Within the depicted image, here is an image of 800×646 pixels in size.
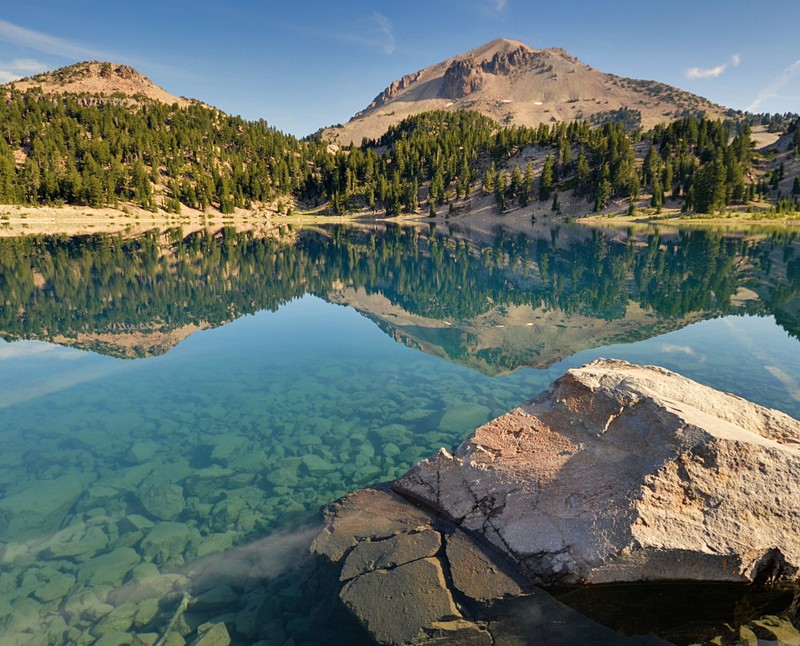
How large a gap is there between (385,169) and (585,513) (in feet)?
592

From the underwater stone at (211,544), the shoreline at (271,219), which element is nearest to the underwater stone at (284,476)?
the underwater stone at (211,544)

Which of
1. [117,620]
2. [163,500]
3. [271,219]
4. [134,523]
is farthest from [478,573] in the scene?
[271,219]

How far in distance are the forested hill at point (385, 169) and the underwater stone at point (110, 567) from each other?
415ft

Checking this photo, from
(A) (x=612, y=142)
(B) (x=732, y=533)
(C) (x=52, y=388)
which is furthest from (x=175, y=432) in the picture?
(A) (x=612, y=142)

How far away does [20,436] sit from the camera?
13.3 meters

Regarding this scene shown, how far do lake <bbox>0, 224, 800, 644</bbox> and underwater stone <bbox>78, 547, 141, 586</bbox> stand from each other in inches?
1.5

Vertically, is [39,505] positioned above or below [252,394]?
below

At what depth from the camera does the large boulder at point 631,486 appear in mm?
7023

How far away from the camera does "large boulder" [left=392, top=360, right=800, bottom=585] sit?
7.02 metres

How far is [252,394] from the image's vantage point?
1677cm

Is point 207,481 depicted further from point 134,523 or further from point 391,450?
point 391,450

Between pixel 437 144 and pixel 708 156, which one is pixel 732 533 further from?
pixel 437 144

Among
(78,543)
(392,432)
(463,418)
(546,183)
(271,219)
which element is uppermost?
(546,183)

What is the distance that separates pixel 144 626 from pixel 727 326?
1127 inches
